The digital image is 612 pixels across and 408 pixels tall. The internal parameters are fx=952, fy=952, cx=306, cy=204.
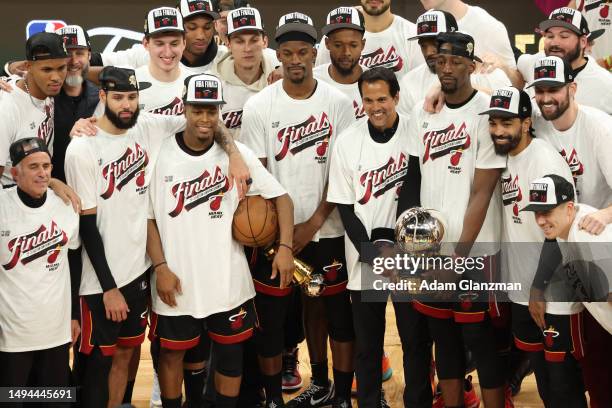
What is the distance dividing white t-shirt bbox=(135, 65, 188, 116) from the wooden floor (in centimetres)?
209

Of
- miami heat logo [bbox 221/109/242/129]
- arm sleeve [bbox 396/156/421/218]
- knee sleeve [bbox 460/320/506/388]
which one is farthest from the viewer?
miami heat logo [bbox 221/109/242/129]

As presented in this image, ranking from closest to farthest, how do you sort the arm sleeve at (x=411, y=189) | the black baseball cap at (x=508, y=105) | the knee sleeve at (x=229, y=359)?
the black baseball cap at (x=508, y=105)
the arm sleeve at (x=411, y=189)
the knee sleeve at (x=229, y=359)

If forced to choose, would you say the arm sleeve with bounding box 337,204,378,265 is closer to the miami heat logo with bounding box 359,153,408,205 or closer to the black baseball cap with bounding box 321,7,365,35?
the miami heat logo with bounding box 359,153,408,205

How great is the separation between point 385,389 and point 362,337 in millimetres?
1107

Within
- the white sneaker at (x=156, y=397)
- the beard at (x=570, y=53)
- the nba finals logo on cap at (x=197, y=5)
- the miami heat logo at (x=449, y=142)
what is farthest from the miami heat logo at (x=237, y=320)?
the beard at (x=570, y=53)

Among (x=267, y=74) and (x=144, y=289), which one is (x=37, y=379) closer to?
(x=144, y=289)

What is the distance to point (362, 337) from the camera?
5656 mm

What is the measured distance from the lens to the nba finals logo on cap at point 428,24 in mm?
5598

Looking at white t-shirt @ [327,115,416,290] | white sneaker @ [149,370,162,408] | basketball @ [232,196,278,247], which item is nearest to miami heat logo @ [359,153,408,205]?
white t-shirt @ [327,115,416,290]

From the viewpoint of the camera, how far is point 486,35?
630cm

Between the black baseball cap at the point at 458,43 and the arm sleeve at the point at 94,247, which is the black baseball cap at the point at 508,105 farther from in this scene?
the arm sleeve at the point at 94,247

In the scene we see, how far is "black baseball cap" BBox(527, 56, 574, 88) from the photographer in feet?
17.0

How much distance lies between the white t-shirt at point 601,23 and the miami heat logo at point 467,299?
8.98ft

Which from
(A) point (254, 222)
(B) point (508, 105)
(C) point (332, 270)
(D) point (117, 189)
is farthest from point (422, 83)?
(D) point (117, 189)
